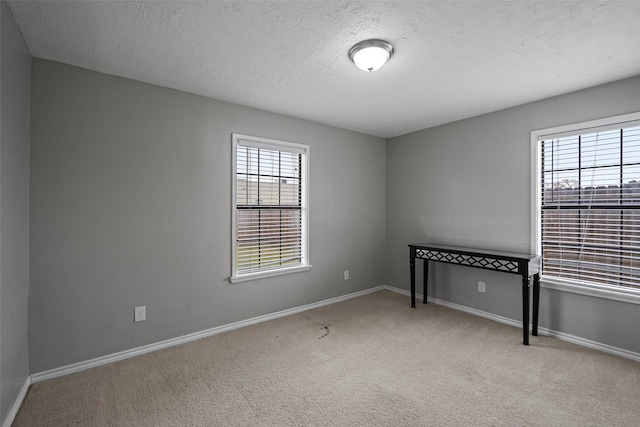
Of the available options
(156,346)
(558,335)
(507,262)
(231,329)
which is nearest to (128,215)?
(156,346)

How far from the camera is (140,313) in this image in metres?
2.66

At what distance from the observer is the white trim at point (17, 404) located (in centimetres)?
176

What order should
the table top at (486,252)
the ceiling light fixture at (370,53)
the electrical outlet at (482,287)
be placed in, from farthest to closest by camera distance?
1. the electrical outlet at (482,287)
2. the table top at (486,252)
3. the ceiling light fixture at (370,53)

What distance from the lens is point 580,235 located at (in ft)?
9.56

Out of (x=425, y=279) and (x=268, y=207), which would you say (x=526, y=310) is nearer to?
(x=425, y=279)

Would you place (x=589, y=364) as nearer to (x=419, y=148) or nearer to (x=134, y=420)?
(x=419, y=148)

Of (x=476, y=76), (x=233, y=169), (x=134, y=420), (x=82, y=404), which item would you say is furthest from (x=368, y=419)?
(x=476, y=76)

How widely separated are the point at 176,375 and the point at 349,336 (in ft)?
5.12

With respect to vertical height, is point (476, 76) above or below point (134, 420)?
above

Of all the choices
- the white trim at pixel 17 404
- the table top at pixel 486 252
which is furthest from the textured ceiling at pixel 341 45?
the white trim at pixel 17 404

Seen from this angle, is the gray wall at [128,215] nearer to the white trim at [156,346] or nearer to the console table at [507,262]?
the white trim at [156,346]

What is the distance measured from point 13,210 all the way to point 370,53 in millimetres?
2493

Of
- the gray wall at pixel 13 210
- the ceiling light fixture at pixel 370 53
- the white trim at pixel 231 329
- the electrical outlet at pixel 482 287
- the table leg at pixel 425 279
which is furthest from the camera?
the table leg at pixel 425 279

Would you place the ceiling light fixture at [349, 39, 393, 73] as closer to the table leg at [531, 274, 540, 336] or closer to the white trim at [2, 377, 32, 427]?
the table leg at [531, 274, 540, 336]
